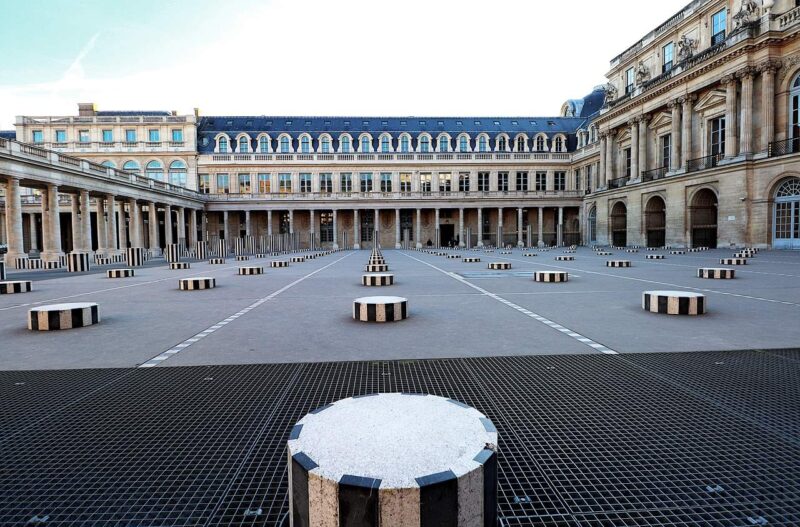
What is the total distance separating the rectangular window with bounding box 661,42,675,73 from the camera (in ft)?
132

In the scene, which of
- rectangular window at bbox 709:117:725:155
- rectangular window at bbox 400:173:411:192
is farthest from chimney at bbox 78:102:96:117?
rectangular window at bbox 709:117:725:155

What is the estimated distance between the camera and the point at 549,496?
2564 millimetres

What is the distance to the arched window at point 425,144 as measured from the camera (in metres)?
66.6

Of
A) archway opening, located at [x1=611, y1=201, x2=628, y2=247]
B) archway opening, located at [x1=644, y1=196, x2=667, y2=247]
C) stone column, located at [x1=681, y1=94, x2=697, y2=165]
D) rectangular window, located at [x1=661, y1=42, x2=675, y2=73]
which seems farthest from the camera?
archway opening, located at [x1=611, y1=201, x2=628, y2=247]

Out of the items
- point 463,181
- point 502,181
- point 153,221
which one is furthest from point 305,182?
point 502,181

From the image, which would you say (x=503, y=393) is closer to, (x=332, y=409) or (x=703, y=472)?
(x=703, y=472)

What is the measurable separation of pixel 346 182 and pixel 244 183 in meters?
14.3

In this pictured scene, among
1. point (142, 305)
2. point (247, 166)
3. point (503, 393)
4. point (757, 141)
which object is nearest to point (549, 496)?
point (503, 393)

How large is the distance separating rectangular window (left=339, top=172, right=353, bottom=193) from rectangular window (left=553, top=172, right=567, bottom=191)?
Result: 29.6 metres

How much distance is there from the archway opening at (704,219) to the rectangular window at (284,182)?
48.4 meters

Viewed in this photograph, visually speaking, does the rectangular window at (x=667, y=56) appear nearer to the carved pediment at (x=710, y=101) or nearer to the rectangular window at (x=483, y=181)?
the carved pediment at (x=710, y=101)

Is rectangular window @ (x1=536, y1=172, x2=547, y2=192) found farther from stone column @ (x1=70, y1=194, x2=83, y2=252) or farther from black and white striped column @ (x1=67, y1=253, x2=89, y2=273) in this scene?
black and white striped column @ (x1=67, y1=253, x2=89, y2=273)

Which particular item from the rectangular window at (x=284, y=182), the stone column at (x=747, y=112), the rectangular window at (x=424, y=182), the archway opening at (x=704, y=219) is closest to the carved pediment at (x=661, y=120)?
the archway opening at (x=704, y=219)

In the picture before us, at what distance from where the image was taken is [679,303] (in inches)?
314
